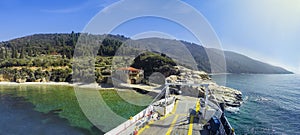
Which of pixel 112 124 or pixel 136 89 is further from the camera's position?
pixel 136 89

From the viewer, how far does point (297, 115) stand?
27297mm

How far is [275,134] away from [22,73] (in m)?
59.4

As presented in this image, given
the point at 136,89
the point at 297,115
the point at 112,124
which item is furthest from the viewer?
the point at 136,89

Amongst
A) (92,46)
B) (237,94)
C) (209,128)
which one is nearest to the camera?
(209,128)

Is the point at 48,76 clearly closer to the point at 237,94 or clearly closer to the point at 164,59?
the point at 164,59

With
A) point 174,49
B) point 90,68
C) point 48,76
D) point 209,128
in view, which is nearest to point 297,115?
point 209,128

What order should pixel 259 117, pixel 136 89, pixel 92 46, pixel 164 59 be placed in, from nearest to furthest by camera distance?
pixel 259 117 → pixel 136 89 → pixel 164 59 → pixel 92 46

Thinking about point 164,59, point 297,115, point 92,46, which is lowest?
point 297,115

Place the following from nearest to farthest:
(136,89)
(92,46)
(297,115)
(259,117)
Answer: (259,117) < (297,115) < (136,89) < (92,46)

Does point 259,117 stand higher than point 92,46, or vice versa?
point 92,46

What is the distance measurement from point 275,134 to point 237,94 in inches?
633

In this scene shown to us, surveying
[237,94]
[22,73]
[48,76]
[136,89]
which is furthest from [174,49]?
[22,73]

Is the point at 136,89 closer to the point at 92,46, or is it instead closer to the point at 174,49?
the point at 174,49

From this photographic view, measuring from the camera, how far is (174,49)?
47812 millimetres
